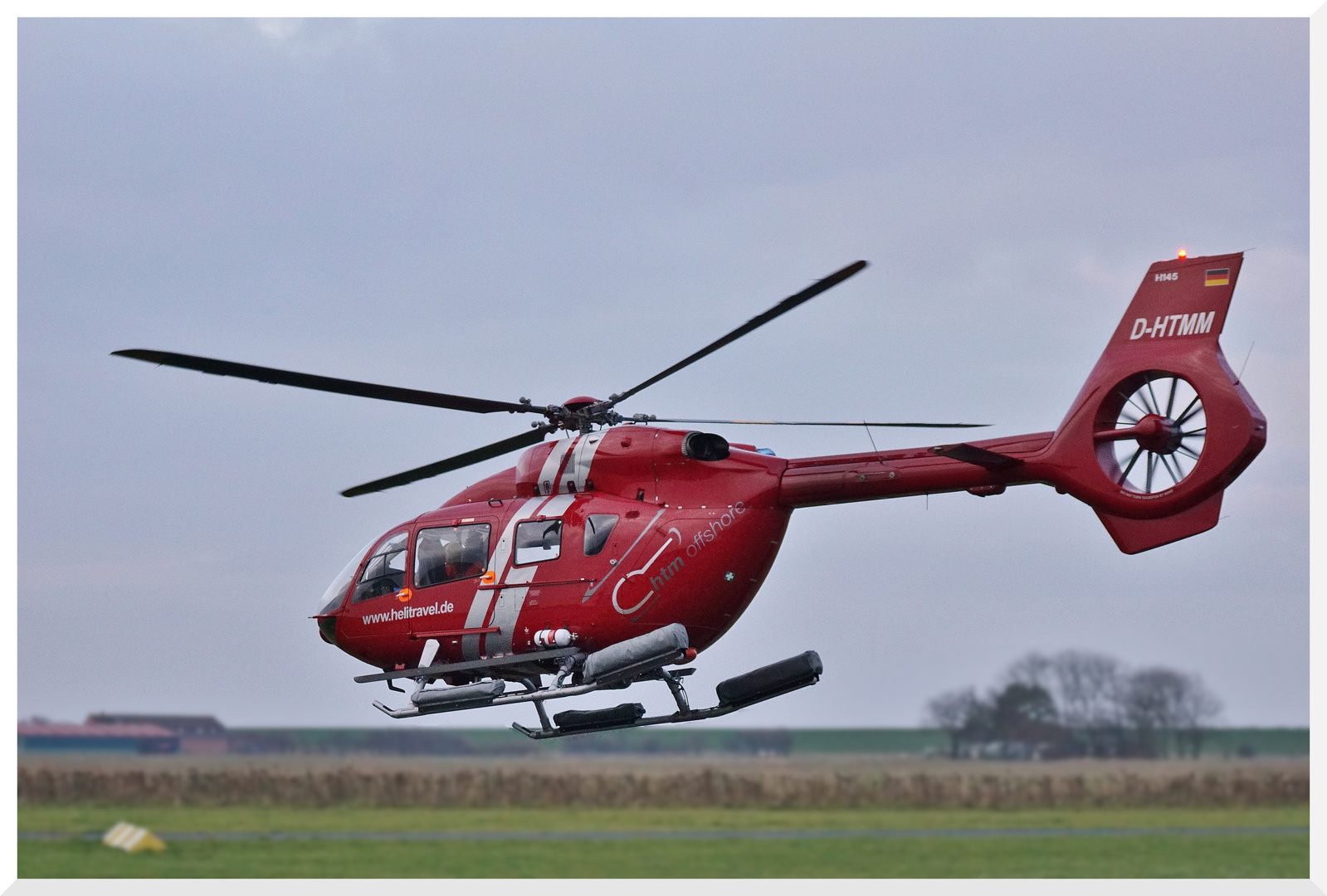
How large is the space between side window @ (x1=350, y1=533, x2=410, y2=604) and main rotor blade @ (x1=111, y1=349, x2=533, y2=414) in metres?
1.79

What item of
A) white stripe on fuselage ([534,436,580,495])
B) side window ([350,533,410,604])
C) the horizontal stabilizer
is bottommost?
side window ([350,533,410,604])

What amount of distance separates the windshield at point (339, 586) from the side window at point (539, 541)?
6.29ft

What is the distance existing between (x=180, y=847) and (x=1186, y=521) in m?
40.5

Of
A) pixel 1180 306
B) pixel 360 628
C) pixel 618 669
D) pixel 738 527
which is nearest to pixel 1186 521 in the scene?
pixel 1180 306

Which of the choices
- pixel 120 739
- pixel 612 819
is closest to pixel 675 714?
pixel 612 819

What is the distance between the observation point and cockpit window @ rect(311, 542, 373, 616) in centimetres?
1600

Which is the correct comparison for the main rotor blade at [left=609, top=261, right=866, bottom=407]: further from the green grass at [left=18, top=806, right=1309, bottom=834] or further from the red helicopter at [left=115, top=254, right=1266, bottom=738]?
the green grass at [left=18, top=806, right=1309, bottom=834]

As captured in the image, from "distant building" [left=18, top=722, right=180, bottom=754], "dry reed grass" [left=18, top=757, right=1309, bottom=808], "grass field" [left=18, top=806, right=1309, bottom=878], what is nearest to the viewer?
"grass field" [left=18, top=806, right=1309, bottom=878]

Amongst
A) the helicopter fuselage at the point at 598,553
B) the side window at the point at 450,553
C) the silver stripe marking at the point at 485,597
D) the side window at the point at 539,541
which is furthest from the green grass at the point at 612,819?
the side window at the point at 539,541

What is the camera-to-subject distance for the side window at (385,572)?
15.6 metres

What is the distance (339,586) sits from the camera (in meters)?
16.1

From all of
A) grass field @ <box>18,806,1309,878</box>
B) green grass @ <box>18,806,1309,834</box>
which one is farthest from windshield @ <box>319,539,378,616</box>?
green grass @ <box>18,806,1309,834</box>

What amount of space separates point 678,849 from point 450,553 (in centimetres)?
3515

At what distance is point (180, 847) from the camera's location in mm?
47281
